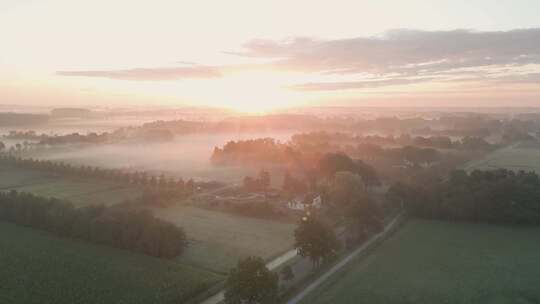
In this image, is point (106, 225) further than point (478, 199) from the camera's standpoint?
No

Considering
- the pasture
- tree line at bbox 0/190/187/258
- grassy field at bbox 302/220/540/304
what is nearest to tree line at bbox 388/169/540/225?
grassy field at bbox 302/220/540/304

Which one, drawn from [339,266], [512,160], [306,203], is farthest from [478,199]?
[512,160]

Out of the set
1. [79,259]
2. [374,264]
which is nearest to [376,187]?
[374,264]

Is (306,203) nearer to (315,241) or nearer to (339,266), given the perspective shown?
(339,266)

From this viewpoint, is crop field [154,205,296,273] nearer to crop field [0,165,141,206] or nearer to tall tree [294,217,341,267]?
tall tree [294,217,341,267]

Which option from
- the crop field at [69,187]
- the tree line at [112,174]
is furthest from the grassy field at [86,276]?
the tree line at [112,174]

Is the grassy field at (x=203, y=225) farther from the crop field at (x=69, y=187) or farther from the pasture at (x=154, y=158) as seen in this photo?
the pasture at (x=154, y=158)

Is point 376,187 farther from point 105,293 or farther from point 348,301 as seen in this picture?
point 105,293
